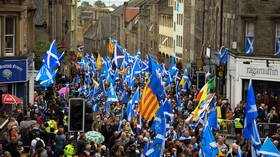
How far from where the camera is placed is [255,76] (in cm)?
4425

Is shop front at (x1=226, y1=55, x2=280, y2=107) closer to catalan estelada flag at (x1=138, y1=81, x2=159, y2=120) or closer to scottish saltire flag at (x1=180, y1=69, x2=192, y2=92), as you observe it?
scottish saltire flag at (x1=180, y1=69, x2=192, y2=92)

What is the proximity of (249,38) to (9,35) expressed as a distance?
12638 mm

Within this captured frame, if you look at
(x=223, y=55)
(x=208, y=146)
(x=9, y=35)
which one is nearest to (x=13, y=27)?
(x=9, y=35)

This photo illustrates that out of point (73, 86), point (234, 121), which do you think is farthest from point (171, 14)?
point (234, 121)

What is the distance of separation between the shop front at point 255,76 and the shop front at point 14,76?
10936 millimetres

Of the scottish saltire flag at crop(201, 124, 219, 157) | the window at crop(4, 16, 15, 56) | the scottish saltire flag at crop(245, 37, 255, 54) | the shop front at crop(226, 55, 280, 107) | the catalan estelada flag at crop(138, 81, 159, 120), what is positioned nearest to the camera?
the scottish saltire flag at crop(201, 124, 219, 157)

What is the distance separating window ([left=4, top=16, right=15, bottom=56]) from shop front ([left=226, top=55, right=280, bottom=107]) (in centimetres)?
1161

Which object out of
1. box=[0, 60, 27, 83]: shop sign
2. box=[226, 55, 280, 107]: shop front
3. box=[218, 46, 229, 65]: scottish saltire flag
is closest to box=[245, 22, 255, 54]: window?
box=[226, 55, 280, 107]: shop front

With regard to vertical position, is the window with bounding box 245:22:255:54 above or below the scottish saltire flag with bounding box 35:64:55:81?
above

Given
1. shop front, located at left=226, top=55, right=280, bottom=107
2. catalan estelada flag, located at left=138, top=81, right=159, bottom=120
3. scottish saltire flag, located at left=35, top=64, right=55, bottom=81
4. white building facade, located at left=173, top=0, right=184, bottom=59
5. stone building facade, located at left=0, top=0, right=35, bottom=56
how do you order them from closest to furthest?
catalan estelada flag, located at left=138, top=81, right=159, bottom=120 → scottish saltire flag, located at left=35, top=64, right=55, bottom=81 → stone building facade, located at left=0, top=0, right=35, bottom=56 → shop front, located at left=226, top=55, right=280, bottom=107 → white building facade, located at left=173, top=0, right=184, bottom=59

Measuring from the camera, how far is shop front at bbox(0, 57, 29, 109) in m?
39.1

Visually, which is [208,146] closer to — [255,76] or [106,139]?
[106,139]

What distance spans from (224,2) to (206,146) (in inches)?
1103

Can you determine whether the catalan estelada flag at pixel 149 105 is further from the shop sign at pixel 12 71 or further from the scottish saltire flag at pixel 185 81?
the scottish saltire flag at pixel 185 81
